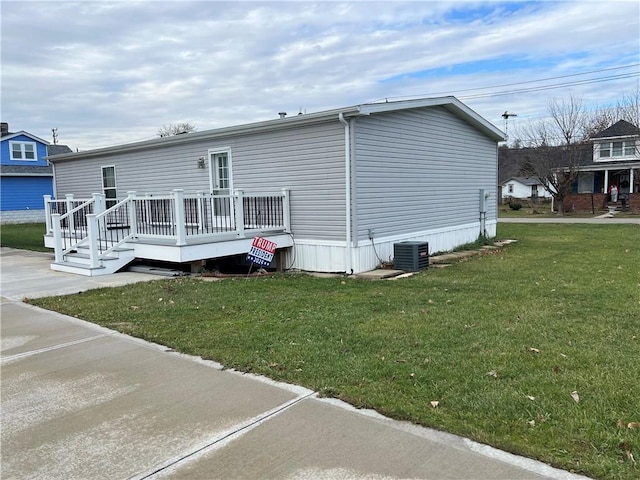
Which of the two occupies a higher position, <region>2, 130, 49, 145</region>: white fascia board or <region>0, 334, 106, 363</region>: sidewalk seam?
<region>2, 130, 49, 145</region>: white fascia board

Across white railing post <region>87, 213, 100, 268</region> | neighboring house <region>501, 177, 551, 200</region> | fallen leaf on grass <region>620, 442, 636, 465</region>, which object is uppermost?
neighboring house <region>501, 177, 551, 200</region>

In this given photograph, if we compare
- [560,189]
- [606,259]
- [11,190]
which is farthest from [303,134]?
[11,190]

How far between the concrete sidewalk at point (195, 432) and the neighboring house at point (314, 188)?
16.7 feet

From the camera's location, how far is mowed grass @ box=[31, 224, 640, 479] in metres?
3.11

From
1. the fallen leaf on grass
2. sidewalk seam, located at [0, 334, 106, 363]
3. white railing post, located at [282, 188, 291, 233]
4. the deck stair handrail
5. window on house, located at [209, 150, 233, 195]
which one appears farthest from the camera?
window on house, located at [209, 150, 233, 195]

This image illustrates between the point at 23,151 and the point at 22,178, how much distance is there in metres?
2.26

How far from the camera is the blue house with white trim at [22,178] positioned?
29.5 m

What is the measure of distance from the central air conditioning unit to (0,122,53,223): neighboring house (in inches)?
1089

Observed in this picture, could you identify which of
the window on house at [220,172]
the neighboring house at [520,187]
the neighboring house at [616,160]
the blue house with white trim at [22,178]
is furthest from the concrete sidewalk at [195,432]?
the neighboring house at [520,187]

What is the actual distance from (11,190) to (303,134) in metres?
26.8

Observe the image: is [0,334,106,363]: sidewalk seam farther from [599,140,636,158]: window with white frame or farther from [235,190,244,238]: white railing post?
[599,140,636,158]: window with white frame

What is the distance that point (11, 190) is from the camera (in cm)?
2972

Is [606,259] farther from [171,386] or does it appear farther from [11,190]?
[11,190]

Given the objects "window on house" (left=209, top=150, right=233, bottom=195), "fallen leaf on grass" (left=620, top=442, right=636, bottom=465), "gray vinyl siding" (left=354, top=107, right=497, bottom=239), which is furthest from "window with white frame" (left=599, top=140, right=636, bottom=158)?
"fallen leaf on grass" (left=620, top=442, right=636, bottom=465)
